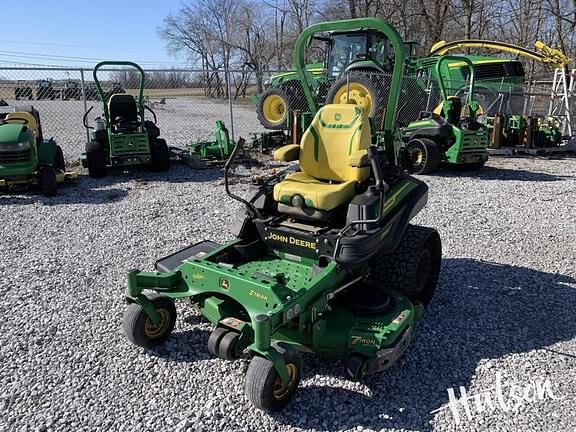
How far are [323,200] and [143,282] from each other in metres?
1.36

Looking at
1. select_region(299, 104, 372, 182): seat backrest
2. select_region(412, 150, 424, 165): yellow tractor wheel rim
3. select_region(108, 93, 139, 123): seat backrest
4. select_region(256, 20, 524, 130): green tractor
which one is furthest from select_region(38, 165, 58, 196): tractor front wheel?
select_region(412, 150, 424, 165): yellow tractor wheel rim

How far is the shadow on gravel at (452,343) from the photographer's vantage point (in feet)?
9.35

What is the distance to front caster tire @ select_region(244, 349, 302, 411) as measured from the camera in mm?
2648

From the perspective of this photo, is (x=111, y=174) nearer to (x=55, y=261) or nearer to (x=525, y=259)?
(x=55, y=261)

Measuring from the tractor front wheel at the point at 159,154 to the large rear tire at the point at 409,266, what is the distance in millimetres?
5979

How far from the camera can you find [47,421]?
2758 millimetres

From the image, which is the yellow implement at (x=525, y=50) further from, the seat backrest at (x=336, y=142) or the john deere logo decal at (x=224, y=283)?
the john deere logo decal at (x=224, y=283)

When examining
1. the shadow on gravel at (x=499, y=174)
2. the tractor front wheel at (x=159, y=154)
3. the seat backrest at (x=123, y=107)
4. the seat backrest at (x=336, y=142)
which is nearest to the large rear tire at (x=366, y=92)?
the shadow on gravel at (x=499, y=174)

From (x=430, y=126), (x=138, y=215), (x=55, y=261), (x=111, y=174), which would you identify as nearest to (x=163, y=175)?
(x=111, y=174)

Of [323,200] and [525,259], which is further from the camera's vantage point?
[525,259]

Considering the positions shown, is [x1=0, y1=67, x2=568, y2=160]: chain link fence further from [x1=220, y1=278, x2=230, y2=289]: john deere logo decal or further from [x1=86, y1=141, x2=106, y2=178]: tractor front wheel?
[x1=220, y1=278, x2=230, y2=289]: john deere logo decal

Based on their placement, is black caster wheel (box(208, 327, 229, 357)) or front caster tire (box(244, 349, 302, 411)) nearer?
front caster tire (box(244, 349, 302, 411))

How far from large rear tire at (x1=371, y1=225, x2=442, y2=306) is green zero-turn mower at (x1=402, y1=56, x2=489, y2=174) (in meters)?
4.92

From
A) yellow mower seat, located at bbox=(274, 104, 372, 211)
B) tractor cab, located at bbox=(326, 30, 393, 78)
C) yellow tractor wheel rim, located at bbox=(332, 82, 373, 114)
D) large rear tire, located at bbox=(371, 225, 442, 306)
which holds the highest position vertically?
tractor cab, located at bbox=(326, 30, 393, 78)
